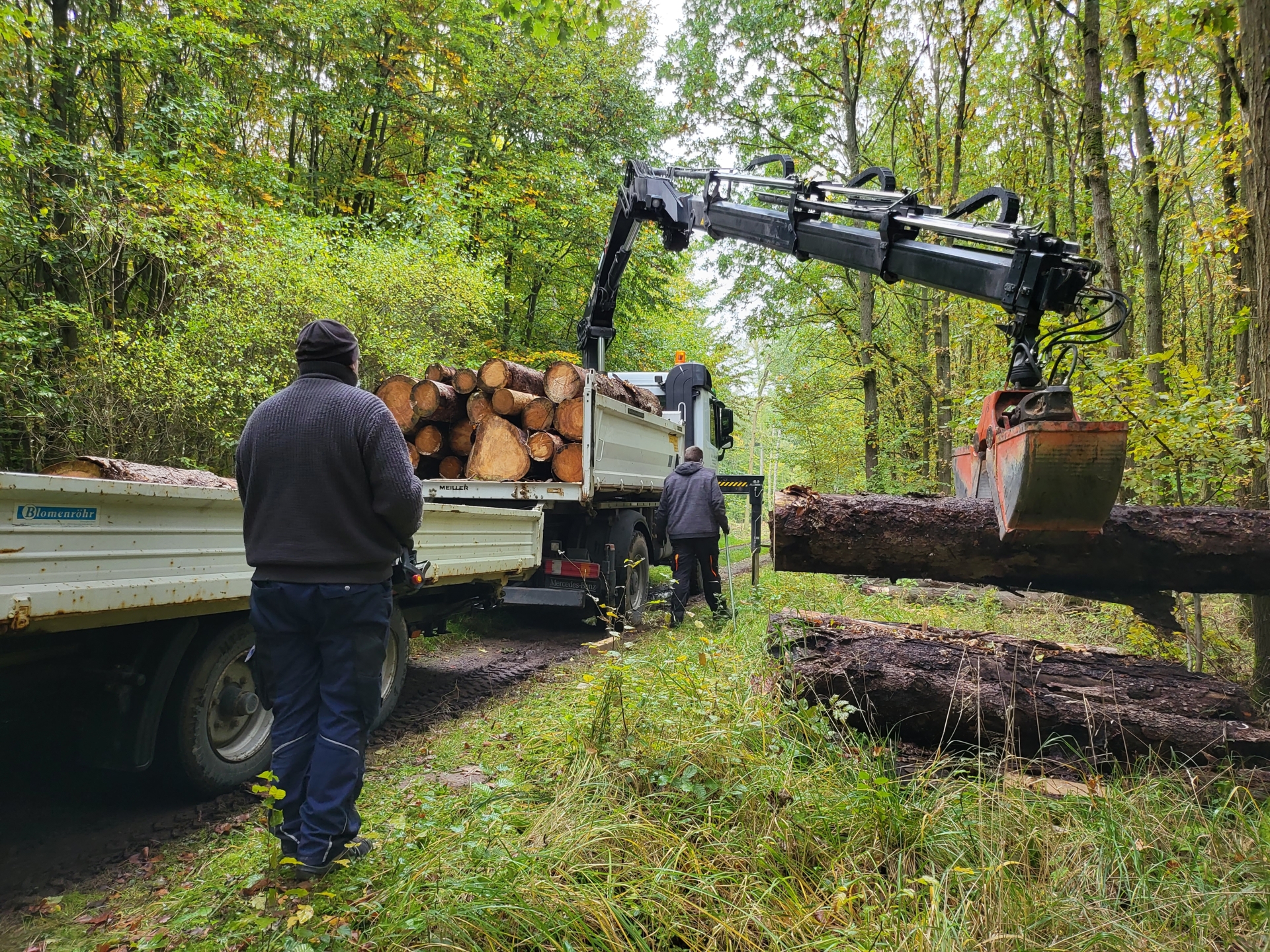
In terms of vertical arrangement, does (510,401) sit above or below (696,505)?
above

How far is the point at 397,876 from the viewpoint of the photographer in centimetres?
212

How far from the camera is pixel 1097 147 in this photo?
5820mm

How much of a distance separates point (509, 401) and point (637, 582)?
2.49 metres

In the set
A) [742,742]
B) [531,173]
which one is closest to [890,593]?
[742,742]

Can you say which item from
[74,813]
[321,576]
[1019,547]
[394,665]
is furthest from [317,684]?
[1019,547]

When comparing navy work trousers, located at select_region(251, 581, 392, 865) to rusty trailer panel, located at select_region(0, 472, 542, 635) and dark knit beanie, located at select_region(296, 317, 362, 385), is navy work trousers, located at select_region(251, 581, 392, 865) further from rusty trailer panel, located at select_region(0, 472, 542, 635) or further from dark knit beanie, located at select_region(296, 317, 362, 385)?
dark knit beanie, located at select_region(296, 317, 362, 385)

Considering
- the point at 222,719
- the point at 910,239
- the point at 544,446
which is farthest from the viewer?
the point at 544,446

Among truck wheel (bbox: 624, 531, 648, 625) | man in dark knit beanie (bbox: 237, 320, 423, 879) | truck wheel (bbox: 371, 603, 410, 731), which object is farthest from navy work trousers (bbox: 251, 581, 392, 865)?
truck wheel (bbox: 624, 531, 648, 625)

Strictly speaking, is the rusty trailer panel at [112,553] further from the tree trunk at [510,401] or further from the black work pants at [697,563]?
the black work pants at [697,563]

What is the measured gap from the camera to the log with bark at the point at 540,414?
6480 millimetres

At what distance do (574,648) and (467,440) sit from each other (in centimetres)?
Result: 224

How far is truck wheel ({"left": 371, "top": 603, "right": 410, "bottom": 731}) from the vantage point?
4223 millimetres

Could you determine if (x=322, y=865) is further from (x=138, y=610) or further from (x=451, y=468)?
(x=451, y=468)

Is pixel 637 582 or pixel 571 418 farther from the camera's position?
pixel 637 582
